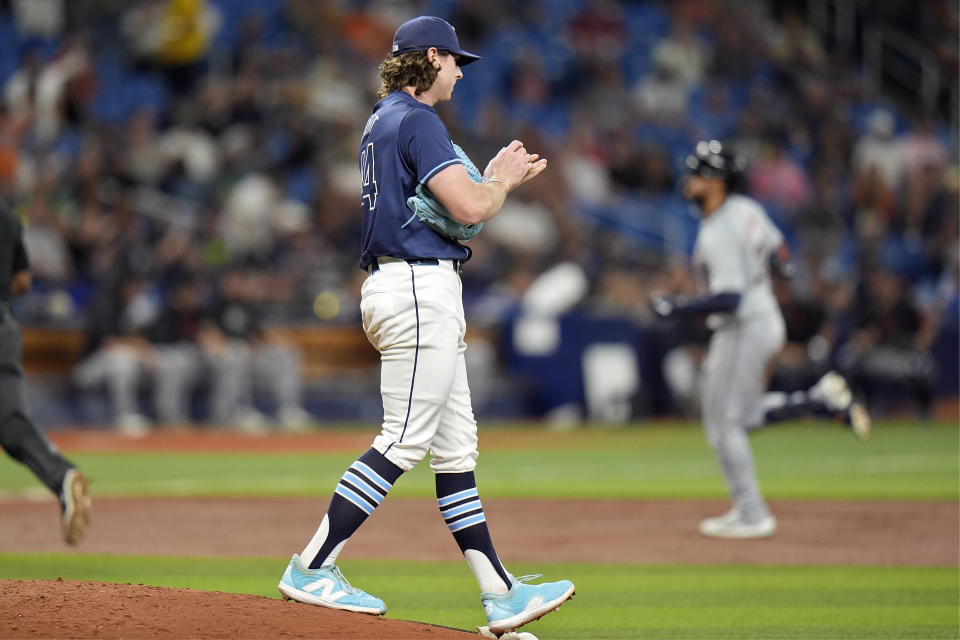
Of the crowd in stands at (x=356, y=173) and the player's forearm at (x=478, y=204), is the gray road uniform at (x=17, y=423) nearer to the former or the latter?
the player's forearm at (x=478, y=204)

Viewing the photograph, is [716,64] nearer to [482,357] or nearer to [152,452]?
[482,357]

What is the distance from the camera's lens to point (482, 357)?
19625 mm

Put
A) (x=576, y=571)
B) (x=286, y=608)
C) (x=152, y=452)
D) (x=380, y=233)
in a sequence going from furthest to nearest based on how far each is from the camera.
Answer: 1. (x=152, y=452)
2. (x=576, y=571)
3. (x=380, y=233)
4. (x=286, y=608)

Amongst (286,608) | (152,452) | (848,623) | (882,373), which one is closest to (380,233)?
(286,608)

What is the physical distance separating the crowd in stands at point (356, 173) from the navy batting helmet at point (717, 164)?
993 centimetres

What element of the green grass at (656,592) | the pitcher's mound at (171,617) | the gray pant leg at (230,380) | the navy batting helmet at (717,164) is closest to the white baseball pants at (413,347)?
the pitcher's mound at (171,617)

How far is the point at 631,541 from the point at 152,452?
8.36m

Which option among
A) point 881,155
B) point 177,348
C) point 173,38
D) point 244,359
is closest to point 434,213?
point 177,348

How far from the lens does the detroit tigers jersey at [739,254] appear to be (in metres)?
8.95

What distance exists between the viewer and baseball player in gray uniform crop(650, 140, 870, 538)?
8.86 m

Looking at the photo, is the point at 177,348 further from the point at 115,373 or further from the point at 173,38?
the point at 173,38

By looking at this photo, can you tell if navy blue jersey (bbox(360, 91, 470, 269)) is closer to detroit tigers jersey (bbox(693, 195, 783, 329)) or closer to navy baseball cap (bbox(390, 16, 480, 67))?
navy baseball cap (bbox(390, 16, 480, 67))

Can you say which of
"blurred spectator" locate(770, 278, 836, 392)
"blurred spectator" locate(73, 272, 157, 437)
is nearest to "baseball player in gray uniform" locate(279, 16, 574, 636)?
"blurred spectator" locate(73, 272, 157, 437)

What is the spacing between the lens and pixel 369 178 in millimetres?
5504
